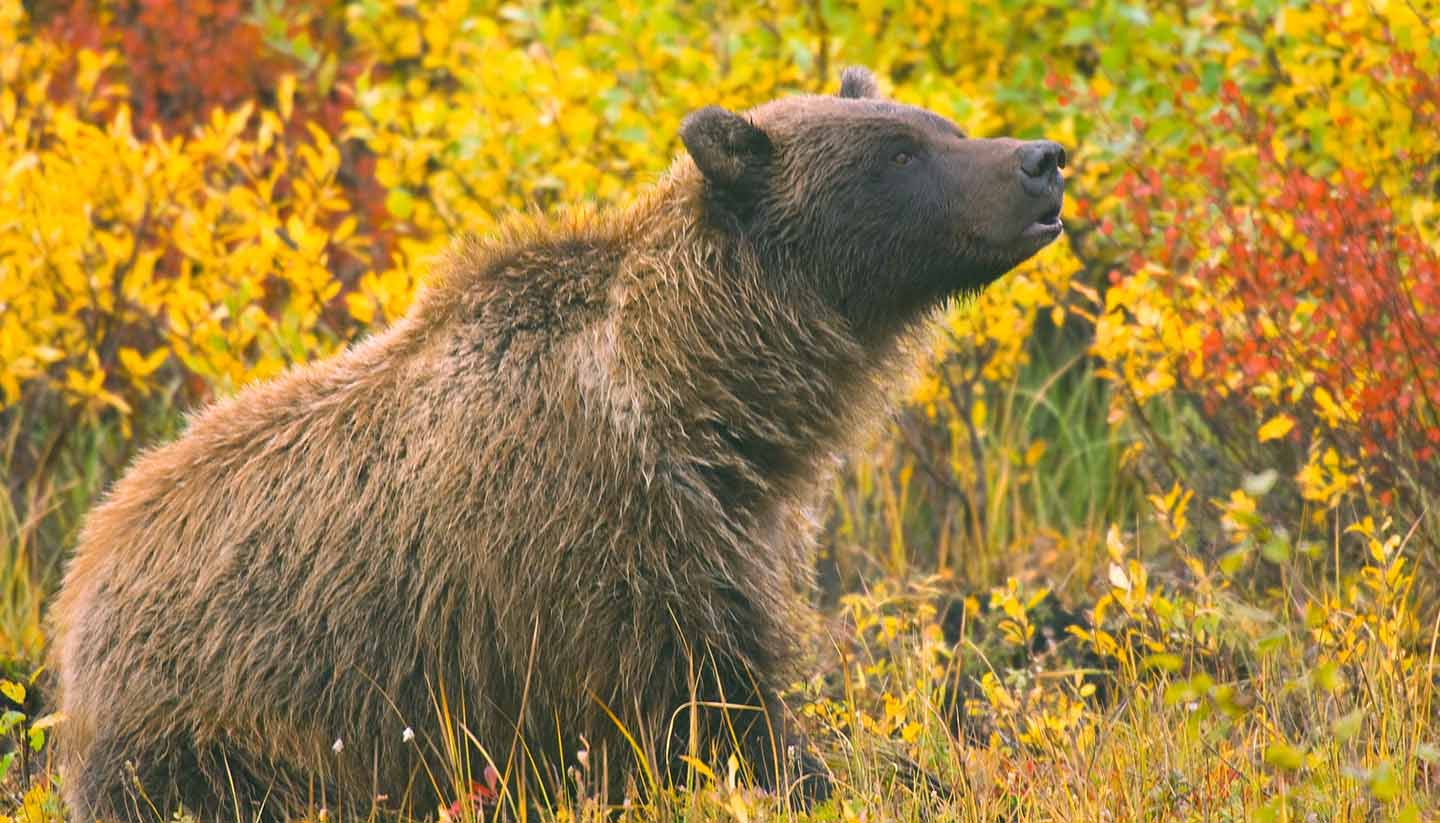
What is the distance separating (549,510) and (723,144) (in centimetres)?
97

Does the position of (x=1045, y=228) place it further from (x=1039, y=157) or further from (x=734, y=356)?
(x=734, y=356)

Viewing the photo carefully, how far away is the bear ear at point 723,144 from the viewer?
421 centimetres

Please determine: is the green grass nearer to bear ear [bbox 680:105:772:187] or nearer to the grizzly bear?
the grizzly bear

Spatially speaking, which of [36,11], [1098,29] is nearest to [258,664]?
[1098,29]

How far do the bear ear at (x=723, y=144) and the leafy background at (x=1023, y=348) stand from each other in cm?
80

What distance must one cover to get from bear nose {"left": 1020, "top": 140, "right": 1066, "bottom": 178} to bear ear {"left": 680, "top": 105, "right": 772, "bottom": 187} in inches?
24.4

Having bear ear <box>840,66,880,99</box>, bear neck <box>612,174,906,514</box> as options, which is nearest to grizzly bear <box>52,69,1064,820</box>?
bear neck <box>612,174,906,514</box>

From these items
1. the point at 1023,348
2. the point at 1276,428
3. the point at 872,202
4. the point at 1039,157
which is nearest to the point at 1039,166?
the point at 1039,157

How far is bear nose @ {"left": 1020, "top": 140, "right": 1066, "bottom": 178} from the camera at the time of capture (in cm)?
414

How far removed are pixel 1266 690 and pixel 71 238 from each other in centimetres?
417

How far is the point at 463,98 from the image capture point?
22.5ft

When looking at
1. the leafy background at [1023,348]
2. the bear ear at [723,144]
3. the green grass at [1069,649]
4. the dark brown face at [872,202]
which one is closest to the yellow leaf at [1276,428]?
the leafy background at [1023,348]

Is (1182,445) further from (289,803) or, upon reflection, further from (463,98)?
(289,803)

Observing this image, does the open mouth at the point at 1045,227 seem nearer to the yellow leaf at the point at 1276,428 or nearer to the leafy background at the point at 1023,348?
the leafy background at the point at 1023,348
